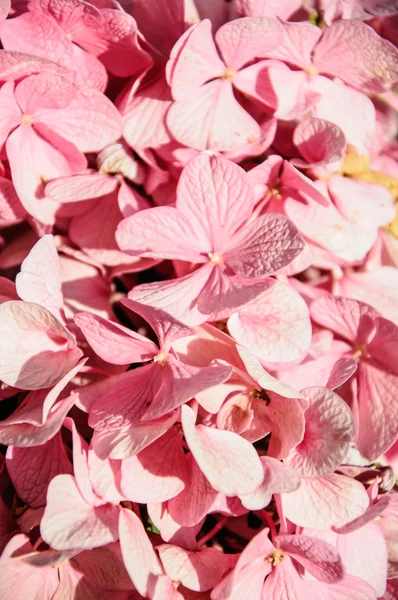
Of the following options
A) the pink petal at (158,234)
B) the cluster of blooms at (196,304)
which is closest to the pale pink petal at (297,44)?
the cluster of blooms at (196,304)

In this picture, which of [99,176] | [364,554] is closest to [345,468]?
[364,554]

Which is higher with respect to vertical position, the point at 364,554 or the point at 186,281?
the point at 186,281

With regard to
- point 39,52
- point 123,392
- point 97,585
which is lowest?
point 97,585

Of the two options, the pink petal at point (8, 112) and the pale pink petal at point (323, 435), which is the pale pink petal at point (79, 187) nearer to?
the pink petal at point (8, 112)

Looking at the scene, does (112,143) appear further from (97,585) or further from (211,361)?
(97,585)

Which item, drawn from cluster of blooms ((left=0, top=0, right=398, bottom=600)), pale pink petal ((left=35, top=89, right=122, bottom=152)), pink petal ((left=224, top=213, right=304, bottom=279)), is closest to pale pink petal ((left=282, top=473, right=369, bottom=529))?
cluster of blooms ((left=0, top=0, right=398, bottom=600))
